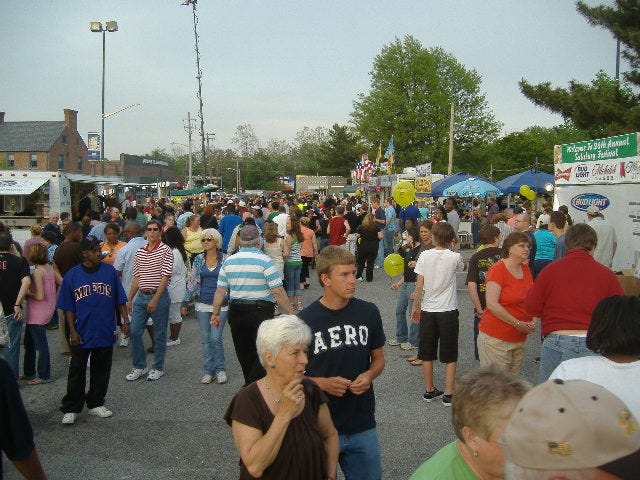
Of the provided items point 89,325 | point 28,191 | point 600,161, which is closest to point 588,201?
point 600,161

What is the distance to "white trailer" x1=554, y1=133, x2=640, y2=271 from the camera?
Answer: 1159cm

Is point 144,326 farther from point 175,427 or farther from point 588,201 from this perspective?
point 588,201

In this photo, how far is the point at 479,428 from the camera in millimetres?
1916

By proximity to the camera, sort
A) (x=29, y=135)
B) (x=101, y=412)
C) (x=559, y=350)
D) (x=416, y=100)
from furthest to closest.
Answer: (x=29, y=135) → (x=416, y=100) → (x=101, y=412) → (x=559, y=350)

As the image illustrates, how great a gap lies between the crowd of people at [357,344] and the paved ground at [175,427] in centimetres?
24

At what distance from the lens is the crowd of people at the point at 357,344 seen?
1321 mm

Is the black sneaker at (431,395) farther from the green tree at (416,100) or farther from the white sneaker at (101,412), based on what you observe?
the green tree at (416,100)

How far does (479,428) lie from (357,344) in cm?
140

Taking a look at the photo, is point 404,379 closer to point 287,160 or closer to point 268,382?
point 268,382

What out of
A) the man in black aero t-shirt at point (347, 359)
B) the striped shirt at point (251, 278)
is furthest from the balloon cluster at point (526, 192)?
the man in black aero t-shirt at point (347, 359)

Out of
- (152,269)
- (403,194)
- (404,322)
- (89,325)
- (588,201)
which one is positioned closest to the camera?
(89,325)

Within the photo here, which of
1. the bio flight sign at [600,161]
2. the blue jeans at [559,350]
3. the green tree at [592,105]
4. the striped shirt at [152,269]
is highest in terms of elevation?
the green tree at [592,105]

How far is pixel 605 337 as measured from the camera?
2801 millimetres

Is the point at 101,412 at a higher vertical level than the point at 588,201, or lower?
lower
